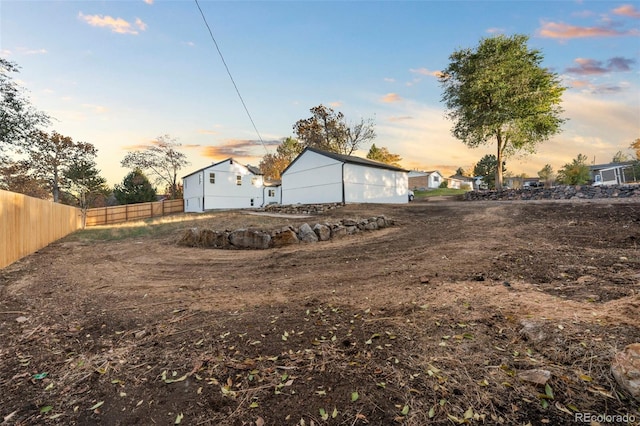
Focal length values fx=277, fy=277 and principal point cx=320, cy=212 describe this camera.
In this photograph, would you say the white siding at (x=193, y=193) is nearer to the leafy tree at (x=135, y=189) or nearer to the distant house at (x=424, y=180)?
the leafy tree at (x=135, y=189)

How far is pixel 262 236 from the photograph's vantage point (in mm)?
8742

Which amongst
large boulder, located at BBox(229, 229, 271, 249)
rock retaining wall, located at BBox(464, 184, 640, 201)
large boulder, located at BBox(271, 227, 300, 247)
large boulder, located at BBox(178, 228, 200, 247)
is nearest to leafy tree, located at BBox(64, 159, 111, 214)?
large boulder, located at BBox(178, 228, 200, 247)

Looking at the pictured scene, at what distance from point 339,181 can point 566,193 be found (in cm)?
1338

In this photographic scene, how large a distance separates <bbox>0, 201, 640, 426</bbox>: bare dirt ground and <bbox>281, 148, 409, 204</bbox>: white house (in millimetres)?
12318

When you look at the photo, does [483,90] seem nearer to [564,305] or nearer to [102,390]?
[564,305]

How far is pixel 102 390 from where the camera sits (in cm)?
237

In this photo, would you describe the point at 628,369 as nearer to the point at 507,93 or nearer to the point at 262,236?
the point at 262,236

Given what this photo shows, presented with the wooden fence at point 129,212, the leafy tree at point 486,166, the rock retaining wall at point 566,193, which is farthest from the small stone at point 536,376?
the leafy tree at point 486,166

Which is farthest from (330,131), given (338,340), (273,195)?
(338,340)

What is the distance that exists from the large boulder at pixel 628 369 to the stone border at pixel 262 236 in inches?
286

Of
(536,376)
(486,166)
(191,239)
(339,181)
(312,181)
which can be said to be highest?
(486,166)

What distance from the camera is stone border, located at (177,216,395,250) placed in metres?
8.72

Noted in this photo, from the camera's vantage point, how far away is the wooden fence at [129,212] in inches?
918

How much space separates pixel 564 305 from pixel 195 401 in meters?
3.73
